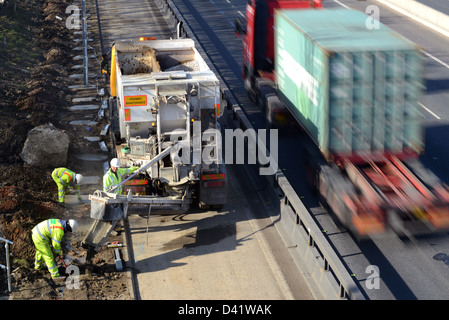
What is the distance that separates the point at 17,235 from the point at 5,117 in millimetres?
6357

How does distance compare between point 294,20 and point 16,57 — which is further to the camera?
point 16,57

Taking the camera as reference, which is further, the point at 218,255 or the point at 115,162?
the point at 115,162

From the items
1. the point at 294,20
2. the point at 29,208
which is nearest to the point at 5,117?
the point at 29,208

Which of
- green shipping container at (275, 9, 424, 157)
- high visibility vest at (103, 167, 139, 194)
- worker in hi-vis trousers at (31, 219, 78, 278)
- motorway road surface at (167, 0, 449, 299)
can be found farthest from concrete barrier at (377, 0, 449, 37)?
worker in hi-vis trousers at (31, 219, 78, 278)

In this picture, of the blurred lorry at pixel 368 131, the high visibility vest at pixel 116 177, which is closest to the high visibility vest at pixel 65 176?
the high visibility vest at pixel 116 177

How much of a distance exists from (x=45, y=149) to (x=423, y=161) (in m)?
9.13

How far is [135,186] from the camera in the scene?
13328 millimetres

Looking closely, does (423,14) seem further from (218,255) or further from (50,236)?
(50,236)

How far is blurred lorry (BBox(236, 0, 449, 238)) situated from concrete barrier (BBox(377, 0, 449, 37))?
13.5 m

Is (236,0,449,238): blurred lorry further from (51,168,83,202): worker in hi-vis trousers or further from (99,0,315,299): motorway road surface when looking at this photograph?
(51,168,83,202): worker in hi-vis trousers

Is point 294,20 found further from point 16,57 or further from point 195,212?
point 16,57

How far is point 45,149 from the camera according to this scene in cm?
1531

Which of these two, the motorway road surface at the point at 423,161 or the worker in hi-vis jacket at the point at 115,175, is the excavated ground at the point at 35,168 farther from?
the motorway road surface at the point at 423,161

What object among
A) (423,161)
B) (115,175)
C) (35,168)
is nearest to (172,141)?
(115,175)
